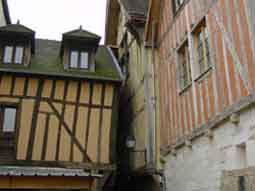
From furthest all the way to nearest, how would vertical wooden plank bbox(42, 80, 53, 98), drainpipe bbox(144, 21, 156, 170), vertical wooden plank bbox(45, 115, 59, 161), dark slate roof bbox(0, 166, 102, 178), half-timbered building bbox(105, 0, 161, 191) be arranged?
vertical wooden plank bbox(42, 80, 53, 98), vertical wooden plank bbox(45, 115, 59, 161), half-timbered building bbox(105, 0, 161, 191), drainpipe bbox(144, 21, 156, 170), dark slate roof bbox(0, 166, 102, 178)

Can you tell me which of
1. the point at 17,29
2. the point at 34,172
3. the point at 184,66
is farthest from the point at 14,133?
the point at 184,66

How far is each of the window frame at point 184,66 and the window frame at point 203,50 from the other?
290 millimetres

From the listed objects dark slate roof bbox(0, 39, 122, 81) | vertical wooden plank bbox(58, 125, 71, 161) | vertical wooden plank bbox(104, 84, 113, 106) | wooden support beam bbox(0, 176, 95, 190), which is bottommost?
wooden support beam bbox(0, 176, 95, 190)

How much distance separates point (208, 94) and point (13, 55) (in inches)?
228

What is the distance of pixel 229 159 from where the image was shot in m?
4.00

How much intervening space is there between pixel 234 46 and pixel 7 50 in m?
6.41

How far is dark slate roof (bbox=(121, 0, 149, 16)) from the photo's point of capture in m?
8.29

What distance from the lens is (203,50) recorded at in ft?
16.6

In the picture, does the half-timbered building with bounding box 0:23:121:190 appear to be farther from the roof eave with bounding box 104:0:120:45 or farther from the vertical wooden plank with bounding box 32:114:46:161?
the roof eave with bounding box 104:0:120:45

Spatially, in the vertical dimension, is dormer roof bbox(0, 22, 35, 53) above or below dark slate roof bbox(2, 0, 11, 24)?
below

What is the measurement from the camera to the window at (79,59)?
8.63 metres

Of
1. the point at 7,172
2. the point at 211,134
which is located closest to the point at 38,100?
the point at 7,172

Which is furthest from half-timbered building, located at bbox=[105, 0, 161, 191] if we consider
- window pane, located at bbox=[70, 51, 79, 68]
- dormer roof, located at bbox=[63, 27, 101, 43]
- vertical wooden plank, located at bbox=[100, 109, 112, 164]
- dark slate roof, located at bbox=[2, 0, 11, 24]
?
dark slate roof, located at bbox=[2, 0, 11, 24]

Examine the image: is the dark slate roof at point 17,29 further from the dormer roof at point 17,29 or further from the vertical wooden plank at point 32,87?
the vertical wooden plank at point 32,87
